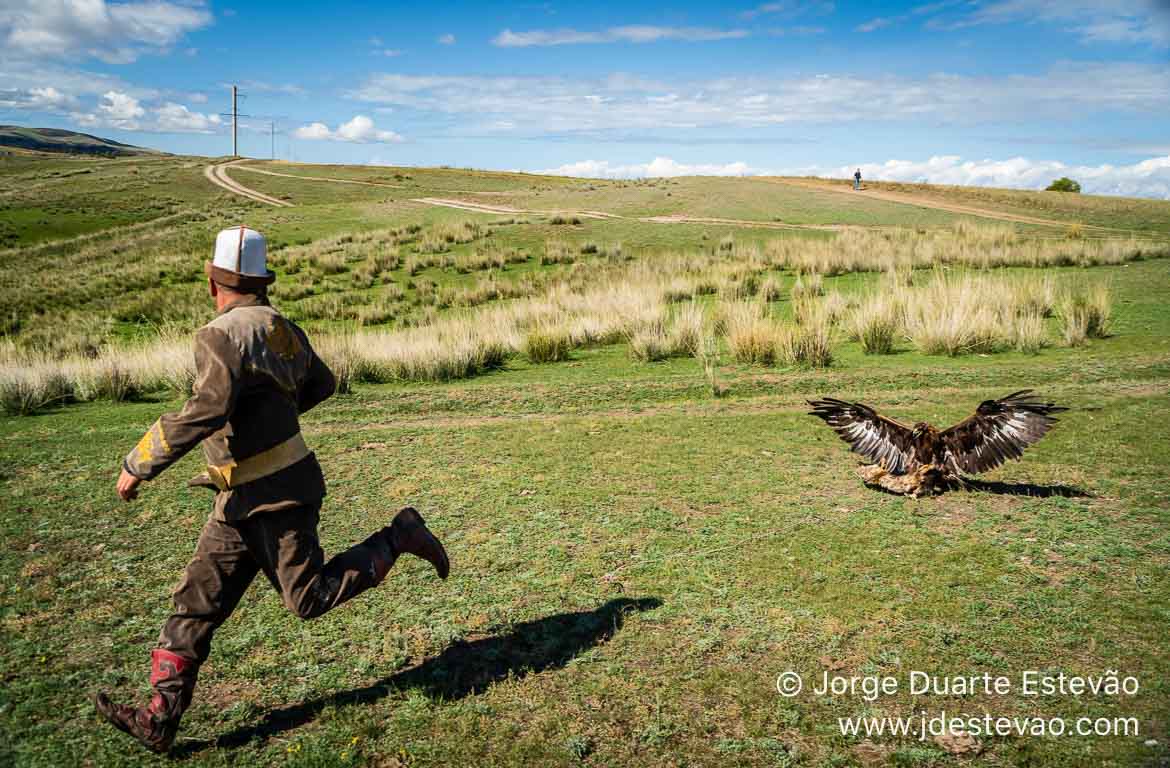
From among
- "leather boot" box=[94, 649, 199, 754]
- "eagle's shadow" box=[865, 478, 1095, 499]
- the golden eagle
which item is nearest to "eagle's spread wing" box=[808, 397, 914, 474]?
the golden eagle

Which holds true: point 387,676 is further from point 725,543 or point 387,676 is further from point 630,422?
point 630,422

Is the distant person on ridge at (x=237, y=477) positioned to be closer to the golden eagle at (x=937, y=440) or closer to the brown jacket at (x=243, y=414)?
the brown jacket at (x=243, y=414)

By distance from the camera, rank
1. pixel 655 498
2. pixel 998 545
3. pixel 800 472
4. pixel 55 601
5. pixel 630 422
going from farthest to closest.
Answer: pixel 630 422 → pixel 800 472 → pixel 655 498 → pixel 998 545 → pixel 55 601

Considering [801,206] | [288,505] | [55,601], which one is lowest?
[55,601]

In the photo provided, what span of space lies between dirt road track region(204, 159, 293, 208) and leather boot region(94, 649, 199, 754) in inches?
2050

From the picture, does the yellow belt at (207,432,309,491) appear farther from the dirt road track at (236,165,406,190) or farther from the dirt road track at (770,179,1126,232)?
the dirt road track at (236,165,406,190)

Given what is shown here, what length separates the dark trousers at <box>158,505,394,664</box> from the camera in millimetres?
3385

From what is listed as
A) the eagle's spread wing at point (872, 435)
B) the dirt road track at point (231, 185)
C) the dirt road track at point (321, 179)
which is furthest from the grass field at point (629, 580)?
the dirt road track at point (321, 179)

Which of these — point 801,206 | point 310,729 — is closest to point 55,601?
point 310,729

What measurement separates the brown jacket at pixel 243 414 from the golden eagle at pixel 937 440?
391 centimetres

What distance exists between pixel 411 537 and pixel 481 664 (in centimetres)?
76

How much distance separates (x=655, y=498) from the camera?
20.6 feet

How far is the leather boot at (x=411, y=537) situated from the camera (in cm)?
383

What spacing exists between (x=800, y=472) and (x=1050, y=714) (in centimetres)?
354
